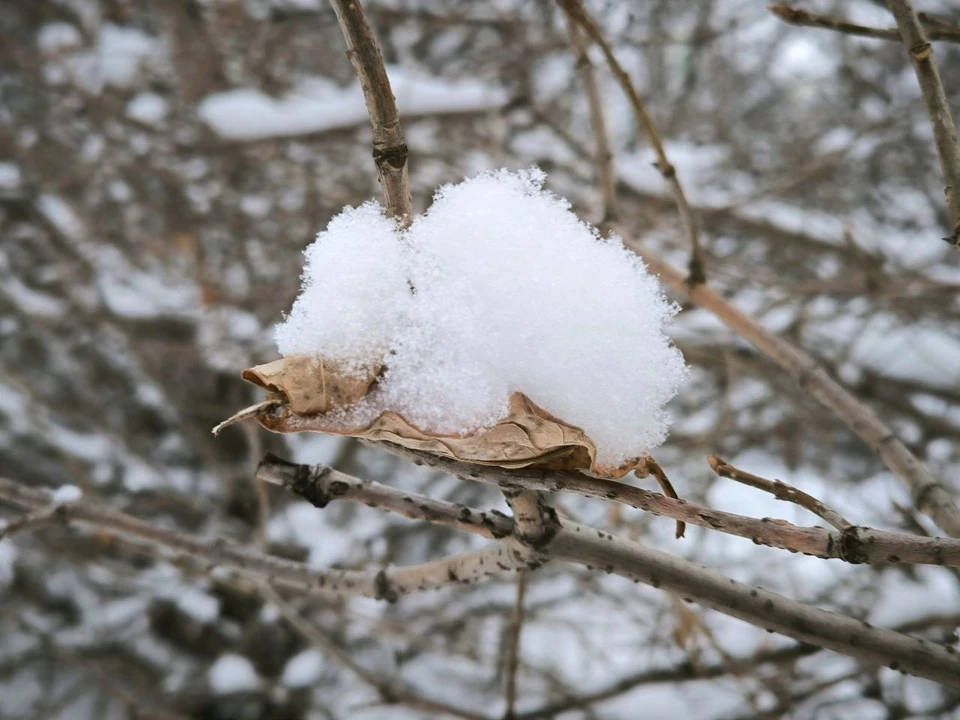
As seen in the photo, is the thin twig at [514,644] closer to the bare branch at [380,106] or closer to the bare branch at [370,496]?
the bare branch at [370,496]

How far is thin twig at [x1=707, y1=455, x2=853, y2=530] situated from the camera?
0.61 metres

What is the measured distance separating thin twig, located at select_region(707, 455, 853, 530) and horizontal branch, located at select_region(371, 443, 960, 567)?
3 cm

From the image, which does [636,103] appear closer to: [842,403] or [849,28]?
[849,28]

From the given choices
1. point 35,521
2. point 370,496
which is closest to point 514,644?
point 370,496

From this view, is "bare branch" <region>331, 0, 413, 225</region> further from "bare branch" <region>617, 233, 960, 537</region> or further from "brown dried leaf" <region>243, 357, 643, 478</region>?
"bare branch" <region>617, 233, 960, 537</region>

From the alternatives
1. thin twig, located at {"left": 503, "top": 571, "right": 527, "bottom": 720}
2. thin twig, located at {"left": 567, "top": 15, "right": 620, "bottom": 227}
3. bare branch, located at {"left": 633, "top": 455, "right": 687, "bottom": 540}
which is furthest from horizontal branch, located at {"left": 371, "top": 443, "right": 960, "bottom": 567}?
thin twig, located at {"left": 567, "top": 15, "right": 620, "bottom": 227}

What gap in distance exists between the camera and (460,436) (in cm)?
56

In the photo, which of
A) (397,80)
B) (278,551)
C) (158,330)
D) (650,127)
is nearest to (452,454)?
(650,127)

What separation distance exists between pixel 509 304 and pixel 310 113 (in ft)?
8.46

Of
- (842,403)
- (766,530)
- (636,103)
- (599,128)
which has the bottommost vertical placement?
(766,530)

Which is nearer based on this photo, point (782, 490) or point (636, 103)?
point (782, 490)

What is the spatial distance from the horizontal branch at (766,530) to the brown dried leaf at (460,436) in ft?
0.05

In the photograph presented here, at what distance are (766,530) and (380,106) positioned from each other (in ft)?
1.44

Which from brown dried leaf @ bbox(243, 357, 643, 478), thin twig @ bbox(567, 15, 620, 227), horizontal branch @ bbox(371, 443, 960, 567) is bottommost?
horizontal branch @ bbox(371, 443, 960, 567)
